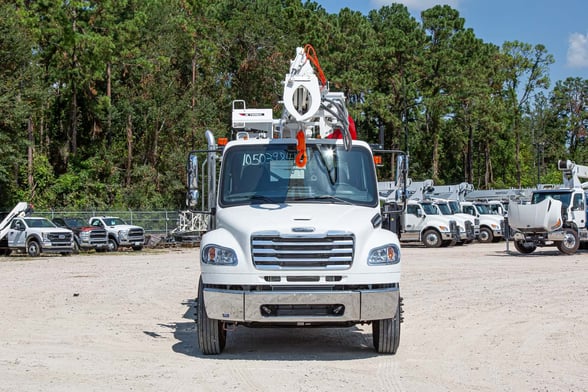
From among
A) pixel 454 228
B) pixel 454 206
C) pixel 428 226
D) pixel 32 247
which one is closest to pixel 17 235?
pixel 32 247

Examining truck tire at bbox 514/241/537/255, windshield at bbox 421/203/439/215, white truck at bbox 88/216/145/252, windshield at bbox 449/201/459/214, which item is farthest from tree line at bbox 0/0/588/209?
truck tire at bbox 514/241/537/255

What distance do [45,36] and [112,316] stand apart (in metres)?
38.7

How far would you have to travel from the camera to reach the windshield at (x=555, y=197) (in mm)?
32094

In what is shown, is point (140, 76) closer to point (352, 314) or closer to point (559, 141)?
point (352, 314)

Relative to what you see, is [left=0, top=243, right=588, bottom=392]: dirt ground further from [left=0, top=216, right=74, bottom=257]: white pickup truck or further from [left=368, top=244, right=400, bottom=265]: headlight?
[left=0, top=216, right=74, bottom=257]: white pickup truck

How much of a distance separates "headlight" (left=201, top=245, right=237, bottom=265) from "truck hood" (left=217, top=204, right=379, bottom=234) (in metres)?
0.29

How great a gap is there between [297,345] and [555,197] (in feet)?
78.0

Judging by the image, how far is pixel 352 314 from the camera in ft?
30.5

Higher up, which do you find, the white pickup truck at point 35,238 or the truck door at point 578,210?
the truck door at point 578,210

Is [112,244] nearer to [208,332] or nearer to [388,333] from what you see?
[208,332]

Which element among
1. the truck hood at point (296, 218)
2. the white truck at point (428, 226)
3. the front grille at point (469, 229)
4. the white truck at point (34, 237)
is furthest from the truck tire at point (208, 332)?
the front grille at point (469, 229)

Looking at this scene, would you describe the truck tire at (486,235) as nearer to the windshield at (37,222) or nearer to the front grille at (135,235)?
the front grille at (135,235)

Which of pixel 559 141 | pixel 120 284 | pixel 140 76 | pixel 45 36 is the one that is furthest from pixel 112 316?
pixel 559 141

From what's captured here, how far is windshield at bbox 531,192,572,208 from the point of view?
3209 cm
